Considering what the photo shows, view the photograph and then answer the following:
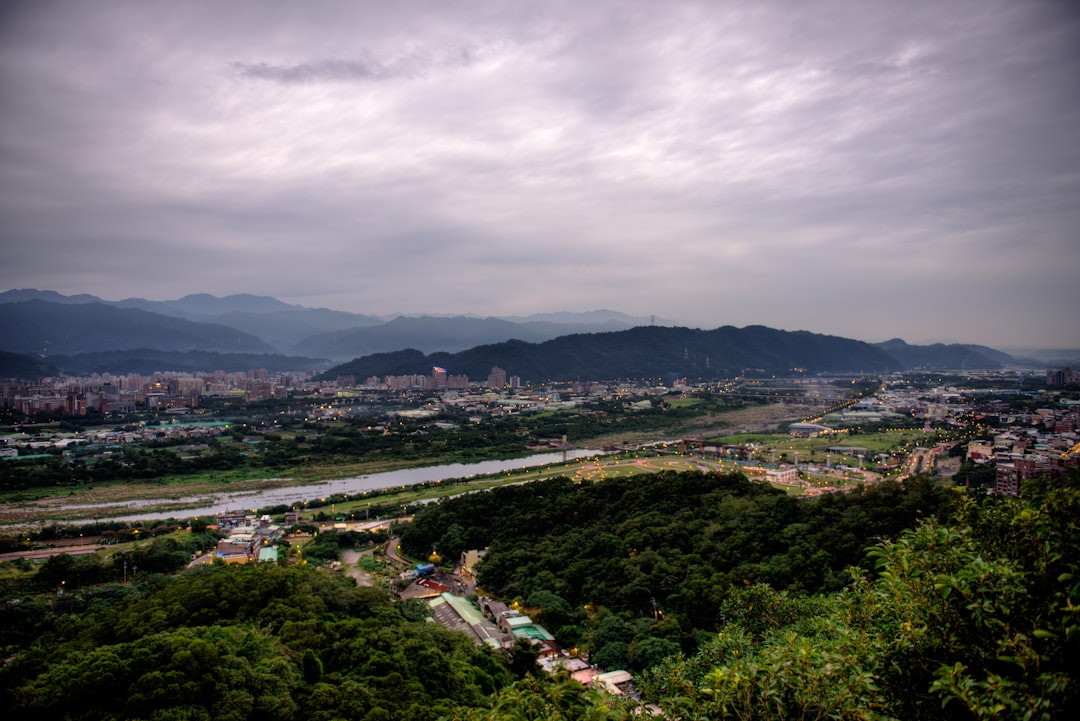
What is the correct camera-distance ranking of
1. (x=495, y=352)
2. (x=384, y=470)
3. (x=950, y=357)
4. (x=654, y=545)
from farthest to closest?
1. (x=950, y=357)
2. (x=495, y=352)
3. (x=384, y=470)
4. (x=654, y=545)

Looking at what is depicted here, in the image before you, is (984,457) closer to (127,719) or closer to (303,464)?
(127,719)

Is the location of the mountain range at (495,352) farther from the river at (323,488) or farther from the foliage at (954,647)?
the foliage at (954,647)

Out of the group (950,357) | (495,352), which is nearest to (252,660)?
(495,352)

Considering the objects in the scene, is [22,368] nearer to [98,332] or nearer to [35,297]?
[98,332]

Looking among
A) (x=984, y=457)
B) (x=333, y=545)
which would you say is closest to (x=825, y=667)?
(x=333, y=545)

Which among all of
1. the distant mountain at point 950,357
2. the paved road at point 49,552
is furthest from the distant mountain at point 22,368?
the distant mountain at point 950,357

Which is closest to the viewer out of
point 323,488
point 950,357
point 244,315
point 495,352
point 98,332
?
point 323,488

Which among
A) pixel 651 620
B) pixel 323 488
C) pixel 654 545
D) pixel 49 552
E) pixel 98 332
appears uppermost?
pixel 98 332
